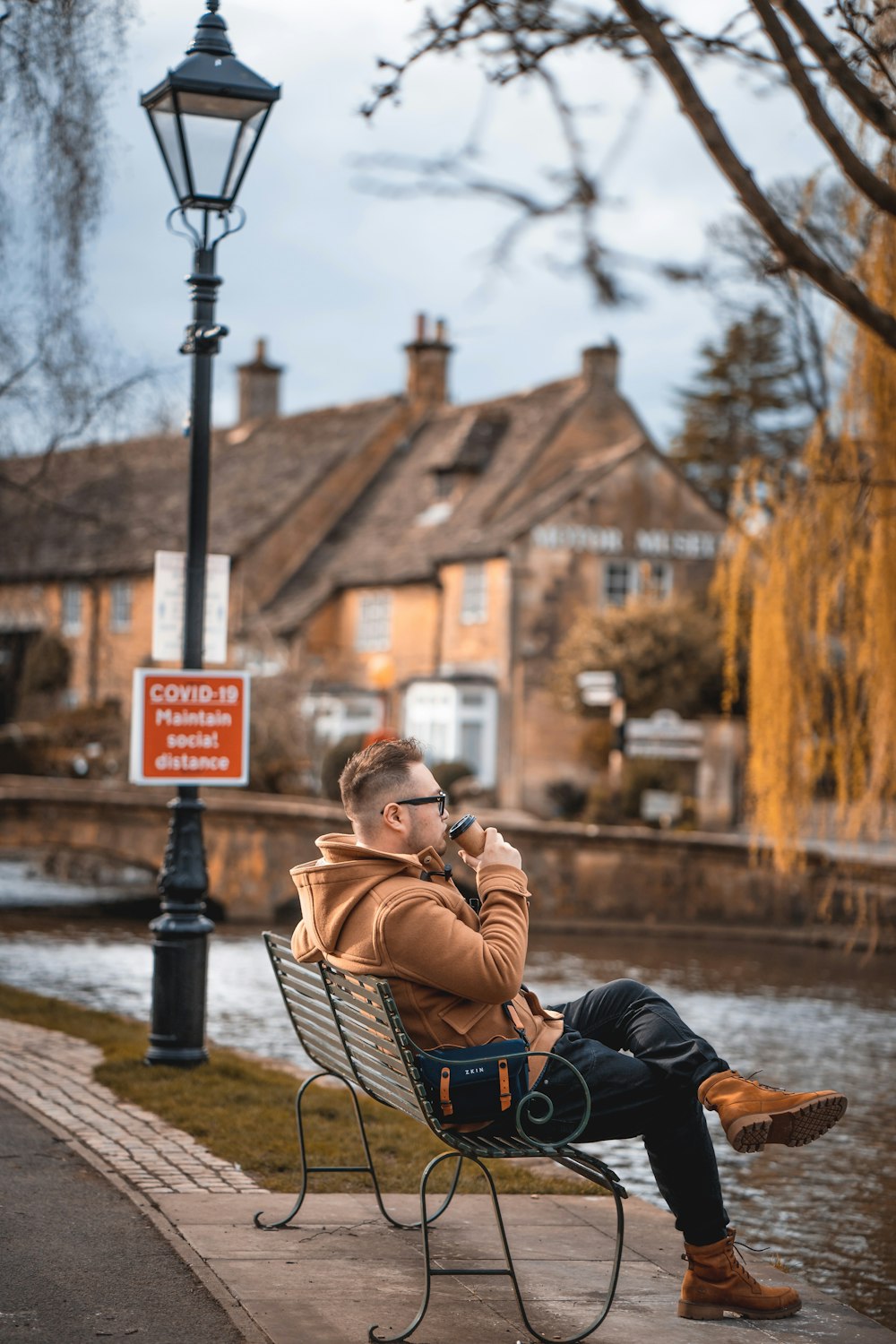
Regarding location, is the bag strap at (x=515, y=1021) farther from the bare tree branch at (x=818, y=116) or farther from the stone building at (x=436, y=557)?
the stone building at (x=436, y=557)

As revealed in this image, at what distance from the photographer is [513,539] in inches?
1448

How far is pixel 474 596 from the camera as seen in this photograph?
38.2 m

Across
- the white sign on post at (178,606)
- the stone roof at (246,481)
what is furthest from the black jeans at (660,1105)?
the stone roof at (246,481)

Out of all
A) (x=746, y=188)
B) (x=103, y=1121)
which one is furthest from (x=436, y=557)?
(x=746, y=188)

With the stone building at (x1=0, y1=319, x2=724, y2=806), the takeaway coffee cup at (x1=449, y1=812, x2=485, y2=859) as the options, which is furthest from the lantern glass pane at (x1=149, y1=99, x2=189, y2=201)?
the stone building at (x1=0, y1=319, x2=724, y2=806)

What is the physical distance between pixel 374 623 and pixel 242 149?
1289 inches

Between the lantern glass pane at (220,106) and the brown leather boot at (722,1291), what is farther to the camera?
the lantern glass pane at (220,106)

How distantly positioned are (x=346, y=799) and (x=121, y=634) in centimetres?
4253

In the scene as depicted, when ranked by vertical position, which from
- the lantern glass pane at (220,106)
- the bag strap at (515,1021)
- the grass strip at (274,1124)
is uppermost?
the lantern glass pane at (220,106)

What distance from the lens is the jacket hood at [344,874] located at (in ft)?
15.5

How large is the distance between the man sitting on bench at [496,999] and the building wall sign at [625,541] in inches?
1279

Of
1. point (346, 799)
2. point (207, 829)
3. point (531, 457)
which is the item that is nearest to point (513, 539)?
point (531, 457)

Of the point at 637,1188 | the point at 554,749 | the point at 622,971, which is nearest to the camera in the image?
the point at 637,1188

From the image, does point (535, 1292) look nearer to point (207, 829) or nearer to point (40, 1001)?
point (40, 1001)
